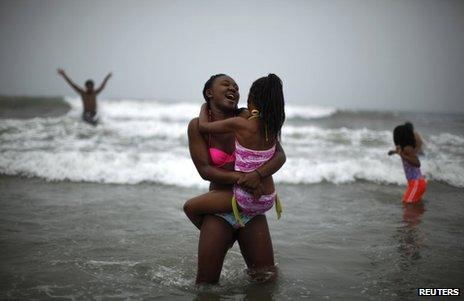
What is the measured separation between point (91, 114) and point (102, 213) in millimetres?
9585

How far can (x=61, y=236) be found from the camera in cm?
501

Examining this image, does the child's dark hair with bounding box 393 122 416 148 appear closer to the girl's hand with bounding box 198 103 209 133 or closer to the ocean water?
the ocean water

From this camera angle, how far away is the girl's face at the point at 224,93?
329cm

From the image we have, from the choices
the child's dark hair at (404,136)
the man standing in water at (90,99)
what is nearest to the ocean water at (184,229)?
the child's dark hair at (404,136)

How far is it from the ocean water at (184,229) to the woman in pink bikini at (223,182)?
1.04ft

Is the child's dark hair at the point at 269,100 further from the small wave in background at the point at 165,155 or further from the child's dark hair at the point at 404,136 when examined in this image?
the small wave in background at the point at 165,155

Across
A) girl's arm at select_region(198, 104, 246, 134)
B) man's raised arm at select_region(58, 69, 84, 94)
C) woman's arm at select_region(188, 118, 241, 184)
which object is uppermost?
man's raised arm at select_region(58, 69, 84, 94)

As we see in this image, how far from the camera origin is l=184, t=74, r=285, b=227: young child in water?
301 centimetres

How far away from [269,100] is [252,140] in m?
0.35

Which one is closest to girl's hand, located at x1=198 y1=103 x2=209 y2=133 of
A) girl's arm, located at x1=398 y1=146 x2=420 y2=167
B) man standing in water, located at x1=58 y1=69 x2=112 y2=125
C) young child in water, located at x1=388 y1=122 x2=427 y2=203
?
young child in water, located at x1=388 y1=122 x2=427 y2=203

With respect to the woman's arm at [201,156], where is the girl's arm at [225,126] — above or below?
above

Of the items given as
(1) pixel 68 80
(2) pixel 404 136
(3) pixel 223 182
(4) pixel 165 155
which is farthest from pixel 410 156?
(1) pixel 68 80

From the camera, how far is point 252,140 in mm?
3082

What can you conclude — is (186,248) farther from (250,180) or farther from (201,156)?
(250,180)
